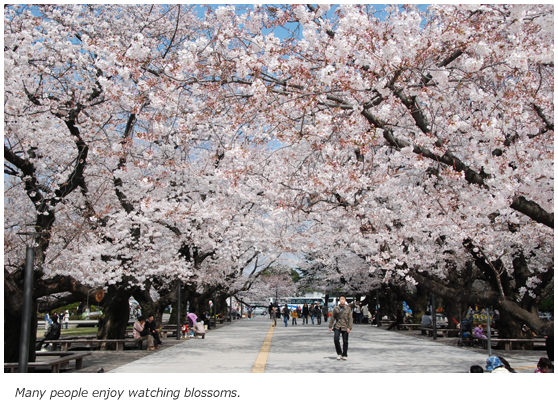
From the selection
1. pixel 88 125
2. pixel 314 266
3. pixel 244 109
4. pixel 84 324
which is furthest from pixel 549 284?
pixel 84 324

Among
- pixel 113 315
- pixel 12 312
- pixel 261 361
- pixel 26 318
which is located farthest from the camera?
pixel 113 315

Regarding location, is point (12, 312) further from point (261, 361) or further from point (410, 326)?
point (410, 326)

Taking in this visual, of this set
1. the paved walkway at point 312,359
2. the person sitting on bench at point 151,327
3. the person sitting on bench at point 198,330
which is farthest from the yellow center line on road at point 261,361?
the person sitting on bench at point 198,330

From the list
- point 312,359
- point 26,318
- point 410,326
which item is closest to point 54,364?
point 26,318

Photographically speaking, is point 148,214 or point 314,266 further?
point 314,266

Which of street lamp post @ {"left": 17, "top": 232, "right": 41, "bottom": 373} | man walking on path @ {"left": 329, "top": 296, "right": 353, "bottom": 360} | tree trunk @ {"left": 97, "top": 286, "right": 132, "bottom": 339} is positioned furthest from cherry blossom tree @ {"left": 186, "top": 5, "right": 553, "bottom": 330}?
tree trunk @ {"left": 97, "top": 286, "right": 132, "bottom": 339}

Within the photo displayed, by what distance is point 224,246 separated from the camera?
19078 mm

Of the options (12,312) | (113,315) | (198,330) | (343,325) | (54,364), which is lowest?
(198,330)

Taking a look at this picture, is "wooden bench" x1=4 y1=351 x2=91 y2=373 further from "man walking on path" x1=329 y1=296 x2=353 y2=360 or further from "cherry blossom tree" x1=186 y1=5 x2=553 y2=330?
"man walking on path" x1=329 y1=296 x2=353 y2=360

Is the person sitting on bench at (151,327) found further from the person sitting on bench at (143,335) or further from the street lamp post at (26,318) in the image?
Result: the street lamp post at (26,318)

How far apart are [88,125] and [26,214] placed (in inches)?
259

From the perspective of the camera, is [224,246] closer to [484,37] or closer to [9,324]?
[9,324]

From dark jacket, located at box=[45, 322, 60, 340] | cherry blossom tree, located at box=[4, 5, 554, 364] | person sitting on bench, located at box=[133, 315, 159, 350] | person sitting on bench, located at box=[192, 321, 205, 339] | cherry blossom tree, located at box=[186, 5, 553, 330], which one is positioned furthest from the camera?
person sitting on bench, located at box=[192, 321, 205, 339]

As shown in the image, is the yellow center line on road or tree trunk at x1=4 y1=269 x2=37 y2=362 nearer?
tree trunk at x1=4 y1=269 x2=37 y2=362
